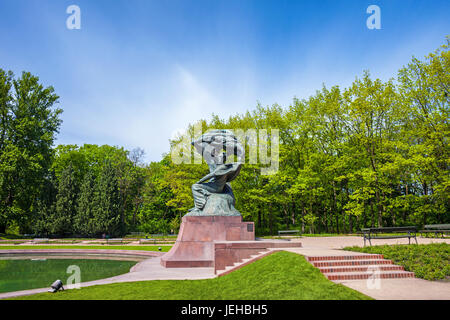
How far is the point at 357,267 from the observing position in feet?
27.3

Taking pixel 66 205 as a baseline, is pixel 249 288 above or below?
below

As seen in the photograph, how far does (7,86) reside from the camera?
113 ft

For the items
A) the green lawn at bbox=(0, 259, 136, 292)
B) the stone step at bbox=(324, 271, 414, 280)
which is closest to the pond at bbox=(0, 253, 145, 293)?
the green lawn at bbox=(0, 259, 136, 292)

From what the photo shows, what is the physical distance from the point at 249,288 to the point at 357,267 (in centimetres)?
342

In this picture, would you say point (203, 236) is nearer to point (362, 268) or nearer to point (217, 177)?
point (217, 177)

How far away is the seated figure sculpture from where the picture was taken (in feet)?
45.8

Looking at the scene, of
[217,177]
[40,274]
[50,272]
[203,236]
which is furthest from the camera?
[217,177]

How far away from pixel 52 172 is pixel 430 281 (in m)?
40.3

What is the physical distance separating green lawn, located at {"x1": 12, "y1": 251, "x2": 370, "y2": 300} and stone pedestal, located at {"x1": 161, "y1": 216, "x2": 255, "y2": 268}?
160 inches

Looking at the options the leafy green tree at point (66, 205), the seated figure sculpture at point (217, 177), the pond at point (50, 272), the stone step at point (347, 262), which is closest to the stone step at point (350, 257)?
the stone step at point (347, 262)

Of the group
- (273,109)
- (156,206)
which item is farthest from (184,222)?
(156,206)

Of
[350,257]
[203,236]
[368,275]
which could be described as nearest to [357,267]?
[368,275]
